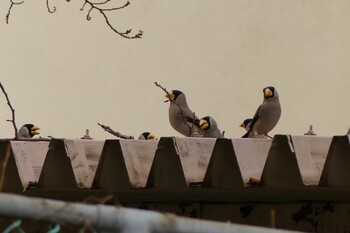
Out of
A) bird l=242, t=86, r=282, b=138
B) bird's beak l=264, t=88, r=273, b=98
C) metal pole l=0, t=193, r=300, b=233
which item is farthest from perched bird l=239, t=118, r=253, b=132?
metal pole l=0, t=193, r=300, b=233

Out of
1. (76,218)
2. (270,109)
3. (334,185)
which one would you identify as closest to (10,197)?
(76,218)

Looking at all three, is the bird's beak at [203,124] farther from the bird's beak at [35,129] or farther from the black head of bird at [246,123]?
the bird's beak at [35,129]

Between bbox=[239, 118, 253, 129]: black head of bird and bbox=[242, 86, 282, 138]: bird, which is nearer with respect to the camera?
bbox=[242, 86, 282, 138]: bird

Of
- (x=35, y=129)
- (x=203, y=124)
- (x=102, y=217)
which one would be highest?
(x=102, y=217)

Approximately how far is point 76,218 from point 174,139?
5.04ft

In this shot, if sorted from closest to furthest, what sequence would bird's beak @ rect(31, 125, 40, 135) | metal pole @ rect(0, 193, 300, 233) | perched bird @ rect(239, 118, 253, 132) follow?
metal pole @ rect(0, 193, 300, 233) → perched bird @ rect(239, 118, 253, 132) → bird's beak @ rect(31, 125, 40, 135)

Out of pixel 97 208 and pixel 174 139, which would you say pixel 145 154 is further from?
pixel 97 208

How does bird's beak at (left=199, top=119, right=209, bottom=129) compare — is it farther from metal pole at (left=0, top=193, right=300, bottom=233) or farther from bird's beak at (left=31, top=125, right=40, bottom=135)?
metal pole at (left=0, top=193, right=300, bottom=233)

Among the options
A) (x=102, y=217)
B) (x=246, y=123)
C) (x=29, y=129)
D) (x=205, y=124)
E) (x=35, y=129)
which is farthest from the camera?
(x=35, y=129)

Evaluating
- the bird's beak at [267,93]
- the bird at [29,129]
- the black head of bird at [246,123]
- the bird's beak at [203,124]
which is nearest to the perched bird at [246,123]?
the black head of bird at [246,123]

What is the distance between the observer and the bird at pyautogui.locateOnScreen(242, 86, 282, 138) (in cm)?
751

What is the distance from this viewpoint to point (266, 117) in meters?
7.71

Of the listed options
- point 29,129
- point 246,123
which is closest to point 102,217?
point 246,123

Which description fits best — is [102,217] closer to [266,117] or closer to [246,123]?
[266,117]
